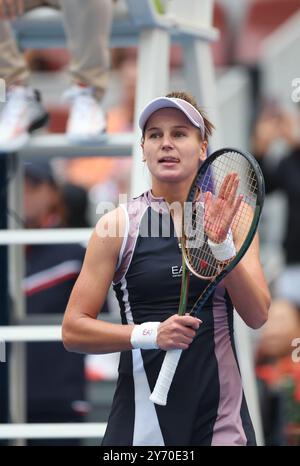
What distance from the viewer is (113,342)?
3.75 meters

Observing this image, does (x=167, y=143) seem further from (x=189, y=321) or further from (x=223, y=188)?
(x=189, y=321)

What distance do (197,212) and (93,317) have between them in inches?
17.2

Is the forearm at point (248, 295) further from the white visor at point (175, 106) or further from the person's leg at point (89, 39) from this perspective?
the person's leg at point (89, 39)

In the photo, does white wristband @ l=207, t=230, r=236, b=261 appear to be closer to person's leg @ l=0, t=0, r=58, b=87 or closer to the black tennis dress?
the black tennis dress

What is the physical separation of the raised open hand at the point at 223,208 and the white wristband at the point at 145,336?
0.31 m

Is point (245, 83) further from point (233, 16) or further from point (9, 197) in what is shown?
point (9, 197)

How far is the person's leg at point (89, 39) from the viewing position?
531cm

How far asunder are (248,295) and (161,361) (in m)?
0.34

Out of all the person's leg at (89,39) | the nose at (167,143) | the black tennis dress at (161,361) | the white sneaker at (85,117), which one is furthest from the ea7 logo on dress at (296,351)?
the nose at (167,143)

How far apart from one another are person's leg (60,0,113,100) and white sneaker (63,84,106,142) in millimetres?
52

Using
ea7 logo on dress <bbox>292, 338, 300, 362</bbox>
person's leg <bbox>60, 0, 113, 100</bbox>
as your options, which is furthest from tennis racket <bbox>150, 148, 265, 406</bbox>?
ea7 logo on dress <bbox>292, 338, 300, 362</bbox>

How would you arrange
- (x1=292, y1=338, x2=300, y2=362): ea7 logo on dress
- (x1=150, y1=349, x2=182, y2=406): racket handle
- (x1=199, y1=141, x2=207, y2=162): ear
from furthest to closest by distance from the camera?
(x1=292, y1=338, x2=300, y2=362): ea7 logo on dress
(x1=199, y1=141, x2=207, y2=162): ear
(x1=150, y1=349, x2=182, y2=406): racket handle

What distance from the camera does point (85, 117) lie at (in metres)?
5.35

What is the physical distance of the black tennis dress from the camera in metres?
3.83
